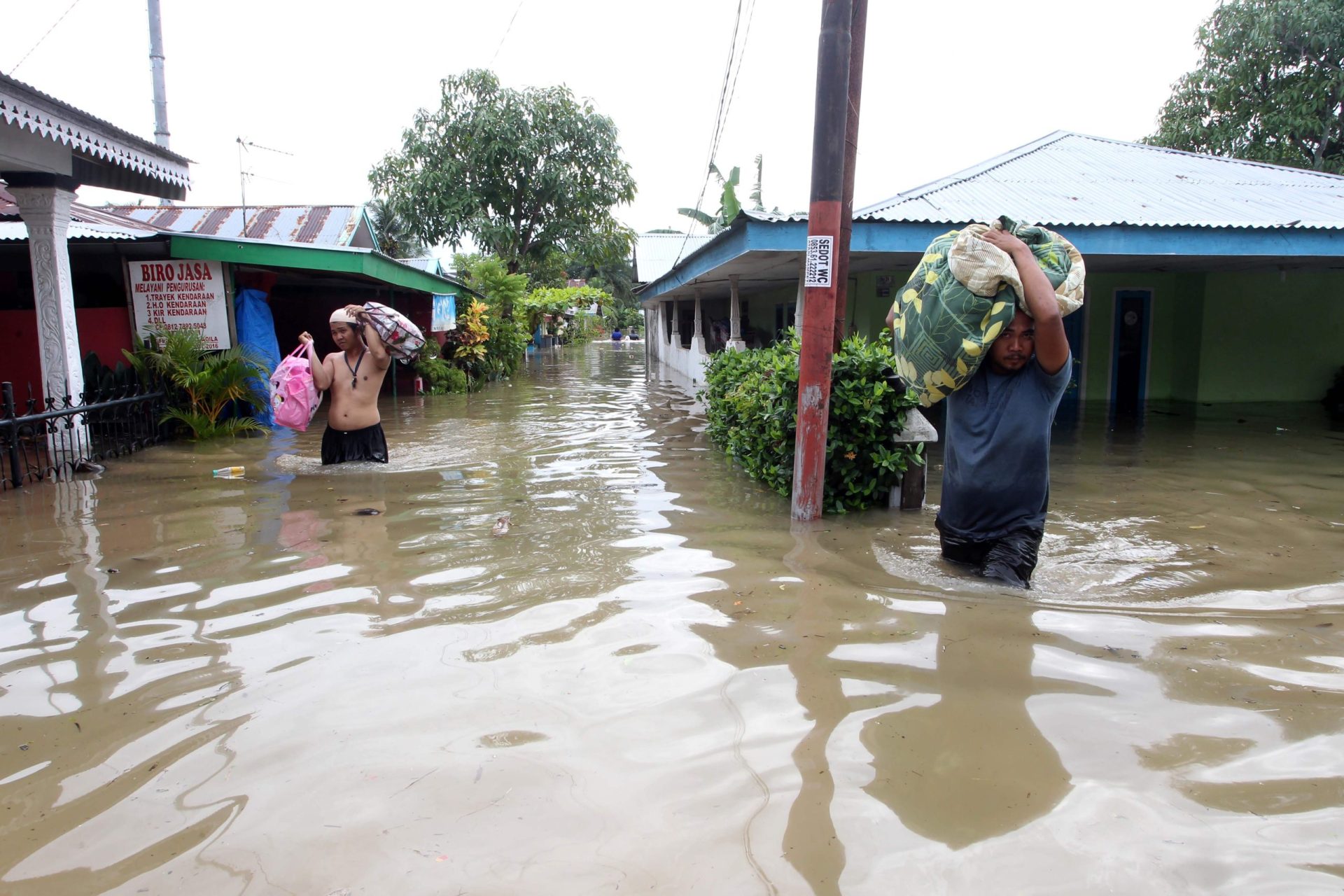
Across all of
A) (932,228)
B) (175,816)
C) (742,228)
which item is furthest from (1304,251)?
(175,816)

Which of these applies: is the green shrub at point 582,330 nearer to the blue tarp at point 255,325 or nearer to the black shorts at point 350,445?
the blue tarp at point 255,325

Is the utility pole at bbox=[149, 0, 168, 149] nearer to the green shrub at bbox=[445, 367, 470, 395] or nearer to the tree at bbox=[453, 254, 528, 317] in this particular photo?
the green shrub at bbox=[445, 367, 470, 395]

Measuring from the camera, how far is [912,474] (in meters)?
6.46

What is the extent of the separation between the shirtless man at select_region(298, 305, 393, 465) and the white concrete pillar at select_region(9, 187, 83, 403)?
8.81ft

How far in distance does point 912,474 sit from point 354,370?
5.12 meters

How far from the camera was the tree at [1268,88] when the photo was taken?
2089 cm

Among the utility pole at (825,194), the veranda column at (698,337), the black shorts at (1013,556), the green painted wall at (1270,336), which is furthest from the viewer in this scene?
the veranda column at (698,337)

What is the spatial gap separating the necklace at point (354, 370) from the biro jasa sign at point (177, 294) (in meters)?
4.47

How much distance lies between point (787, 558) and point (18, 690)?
369 cm

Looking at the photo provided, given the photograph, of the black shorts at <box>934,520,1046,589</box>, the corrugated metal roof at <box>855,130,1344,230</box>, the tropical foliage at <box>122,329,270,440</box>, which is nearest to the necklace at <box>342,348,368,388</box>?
the tropical foliage at <box>122,329,270,440</box>

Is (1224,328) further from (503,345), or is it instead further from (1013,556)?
(503,345)

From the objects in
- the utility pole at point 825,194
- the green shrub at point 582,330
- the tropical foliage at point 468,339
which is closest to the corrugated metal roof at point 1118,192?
the utility pole at point 825,194

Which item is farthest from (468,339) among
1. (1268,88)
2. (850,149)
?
(1268,88)

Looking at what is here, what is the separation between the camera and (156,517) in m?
6.31
